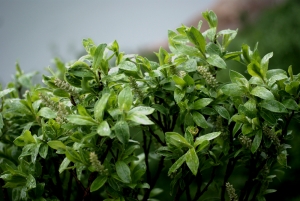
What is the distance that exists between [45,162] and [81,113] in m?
0.34

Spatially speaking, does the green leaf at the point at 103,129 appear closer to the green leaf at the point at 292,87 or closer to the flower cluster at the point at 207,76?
the flower cluster at the point at 207,76

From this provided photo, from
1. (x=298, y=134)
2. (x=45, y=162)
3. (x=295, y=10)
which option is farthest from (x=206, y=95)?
(x=295, y=10)

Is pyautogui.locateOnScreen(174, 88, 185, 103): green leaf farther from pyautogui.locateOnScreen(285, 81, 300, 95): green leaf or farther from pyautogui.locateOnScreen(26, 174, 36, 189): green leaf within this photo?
pyautogui.locateOnScreen(26, 174, 36, 189): green leaf

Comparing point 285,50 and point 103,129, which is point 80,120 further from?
point 285,50

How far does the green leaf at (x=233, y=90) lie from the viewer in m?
0.81

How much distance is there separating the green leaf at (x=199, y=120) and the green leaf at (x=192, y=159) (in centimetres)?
8

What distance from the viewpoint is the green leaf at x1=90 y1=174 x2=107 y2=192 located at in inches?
31.1

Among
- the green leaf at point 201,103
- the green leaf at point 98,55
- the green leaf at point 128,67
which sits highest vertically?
the green leaf at point 98,55

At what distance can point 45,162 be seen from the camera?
3.38ft

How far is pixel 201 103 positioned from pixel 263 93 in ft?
0.47

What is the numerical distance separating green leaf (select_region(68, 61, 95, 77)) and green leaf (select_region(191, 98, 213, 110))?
254 mm

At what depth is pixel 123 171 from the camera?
2.59ft

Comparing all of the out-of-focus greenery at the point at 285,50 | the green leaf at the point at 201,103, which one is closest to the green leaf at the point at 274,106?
the green leaf at the point at 201,103

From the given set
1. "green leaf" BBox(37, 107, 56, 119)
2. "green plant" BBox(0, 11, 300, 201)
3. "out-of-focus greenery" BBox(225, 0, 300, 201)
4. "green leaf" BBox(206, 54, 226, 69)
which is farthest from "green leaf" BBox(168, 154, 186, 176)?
"out-of-focus greenery" BBox(225, 0, 300, 201)
